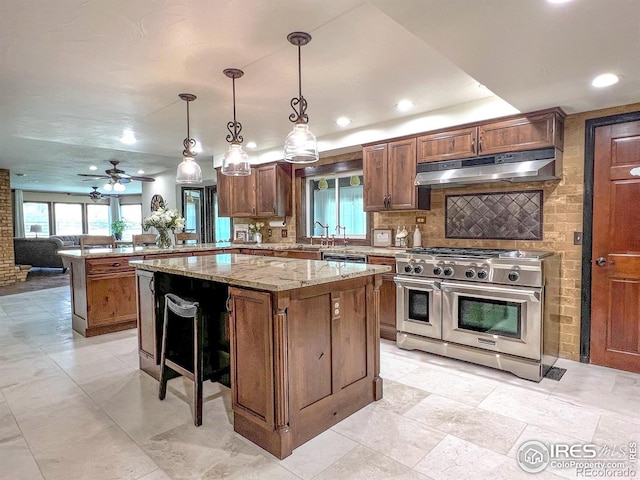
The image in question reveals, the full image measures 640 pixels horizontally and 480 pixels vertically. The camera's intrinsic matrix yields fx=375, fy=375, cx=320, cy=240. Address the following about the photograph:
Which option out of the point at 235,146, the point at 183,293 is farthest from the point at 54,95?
the point at 183,293

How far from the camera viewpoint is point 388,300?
12.9 feet

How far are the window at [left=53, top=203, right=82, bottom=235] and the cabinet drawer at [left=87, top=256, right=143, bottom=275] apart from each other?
11217 mm

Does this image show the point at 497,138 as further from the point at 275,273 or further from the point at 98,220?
the point at 98,220

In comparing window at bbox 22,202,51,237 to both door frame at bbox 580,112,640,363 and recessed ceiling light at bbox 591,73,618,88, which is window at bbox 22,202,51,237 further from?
recessed ceiling light at bbox 591,73,618,88

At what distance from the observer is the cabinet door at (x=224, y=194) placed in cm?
624

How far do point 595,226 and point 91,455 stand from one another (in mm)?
3970

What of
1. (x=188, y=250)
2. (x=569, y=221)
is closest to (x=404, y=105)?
(x=569, y=221)

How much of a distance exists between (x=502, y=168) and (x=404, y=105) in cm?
113

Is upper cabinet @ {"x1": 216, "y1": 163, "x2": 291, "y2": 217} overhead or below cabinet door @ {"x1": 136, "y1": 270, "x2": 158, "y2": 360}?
overhead

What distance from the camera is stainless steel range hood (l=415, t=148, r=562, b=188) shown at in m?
3.13

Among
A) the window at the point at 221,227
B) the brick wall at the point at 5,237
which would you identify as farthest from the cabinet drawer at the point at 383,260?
the brick wall at the point at 5,237

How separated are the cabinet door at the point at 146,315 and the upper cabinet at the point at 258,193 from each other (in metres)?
2.83

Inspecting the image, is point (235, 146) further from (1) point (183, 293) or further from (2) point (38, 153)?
(2) point (38, 153)

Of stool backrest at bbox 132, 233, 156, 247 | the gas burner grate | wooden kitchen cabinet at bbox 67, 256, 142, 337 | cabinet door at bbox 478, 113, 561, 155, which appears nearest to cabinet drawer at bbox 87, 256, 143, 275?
wooden kitchen cabinet at bbox 67, 256, 142, 337
